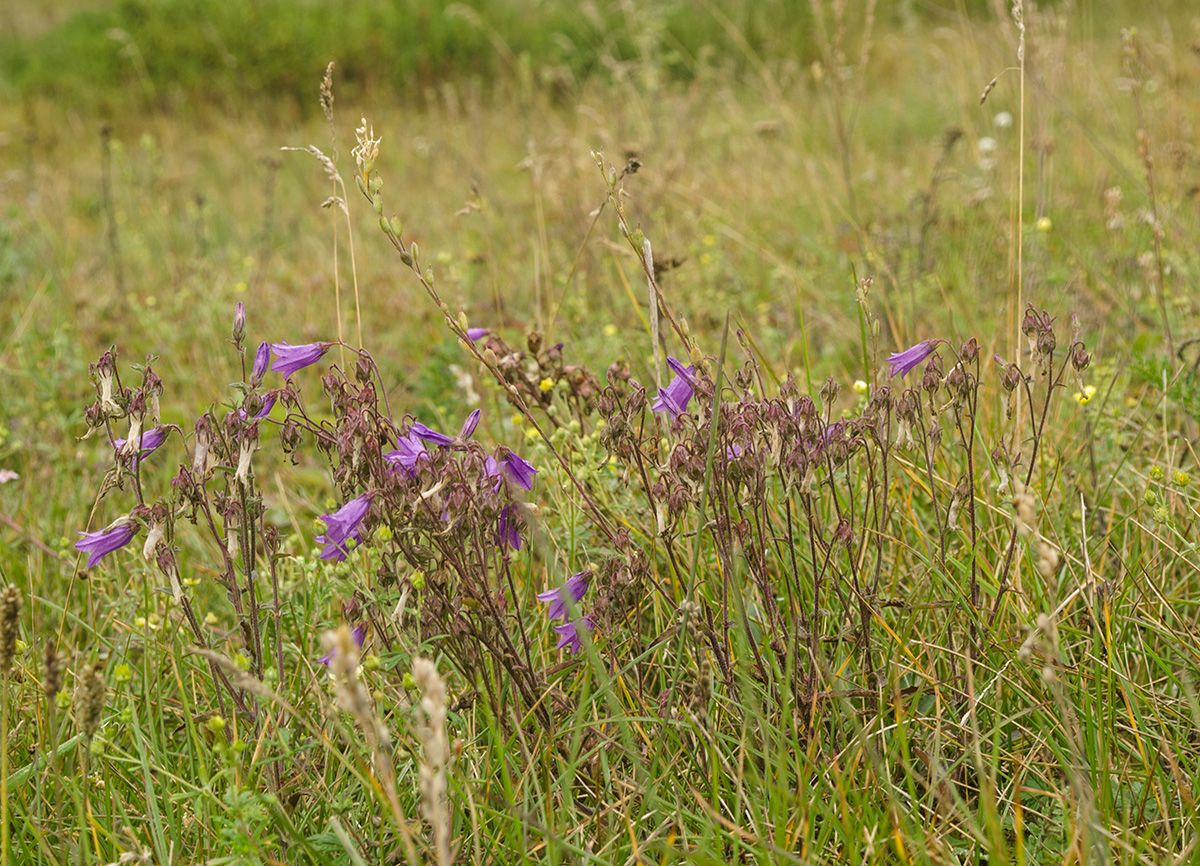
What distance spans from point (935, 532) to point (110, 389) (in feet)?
5.64

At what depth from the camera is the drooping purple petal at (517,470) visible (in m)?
1.53

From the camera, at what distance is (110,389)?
1.53m

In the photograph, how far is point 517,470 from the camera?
5.15ft

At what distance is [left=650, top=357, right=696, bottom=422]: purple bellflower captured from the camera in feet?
5.29

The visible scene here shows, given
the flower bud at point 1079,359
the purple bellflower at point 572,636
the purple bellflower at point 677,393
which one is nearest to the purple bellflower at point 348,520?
the purple bellflower at point 572,636

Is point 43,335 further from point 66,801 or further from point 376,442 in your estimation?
point 376,442

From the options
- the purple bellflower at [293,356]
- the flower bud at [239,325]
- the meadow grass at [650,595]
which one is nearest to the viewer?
the meadow grass at [650,595]

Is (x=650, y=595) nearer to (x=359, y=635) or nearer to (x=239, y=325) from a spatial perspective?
(x=359, y=635)

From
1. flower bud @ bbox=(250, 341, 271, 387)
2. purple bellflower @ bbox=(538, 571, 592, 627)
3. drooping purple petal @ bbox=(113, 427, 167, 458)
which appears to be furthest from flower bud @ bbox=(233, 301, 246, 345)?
purple bellflower @ bbox=(538, 571, 592, 627)

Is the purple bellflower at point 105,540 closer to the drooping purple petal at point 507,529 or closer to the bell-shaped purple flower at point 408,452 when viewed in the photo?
the bell-shaped purple flower at point 408,452

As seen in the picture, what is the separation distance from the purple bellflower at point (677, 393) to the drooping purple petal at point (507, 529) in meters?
0.32

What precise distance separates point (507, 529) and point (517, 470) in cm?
11

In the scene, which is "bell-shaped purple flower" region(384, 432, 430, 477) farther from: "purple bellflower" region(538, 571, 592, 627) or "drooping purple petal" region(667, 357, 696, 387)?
"drooping purple petal" region(667, 357, 696, 387)

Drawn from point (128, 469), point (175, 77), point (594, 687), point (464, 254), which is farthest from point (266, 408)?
point (175, 77)
